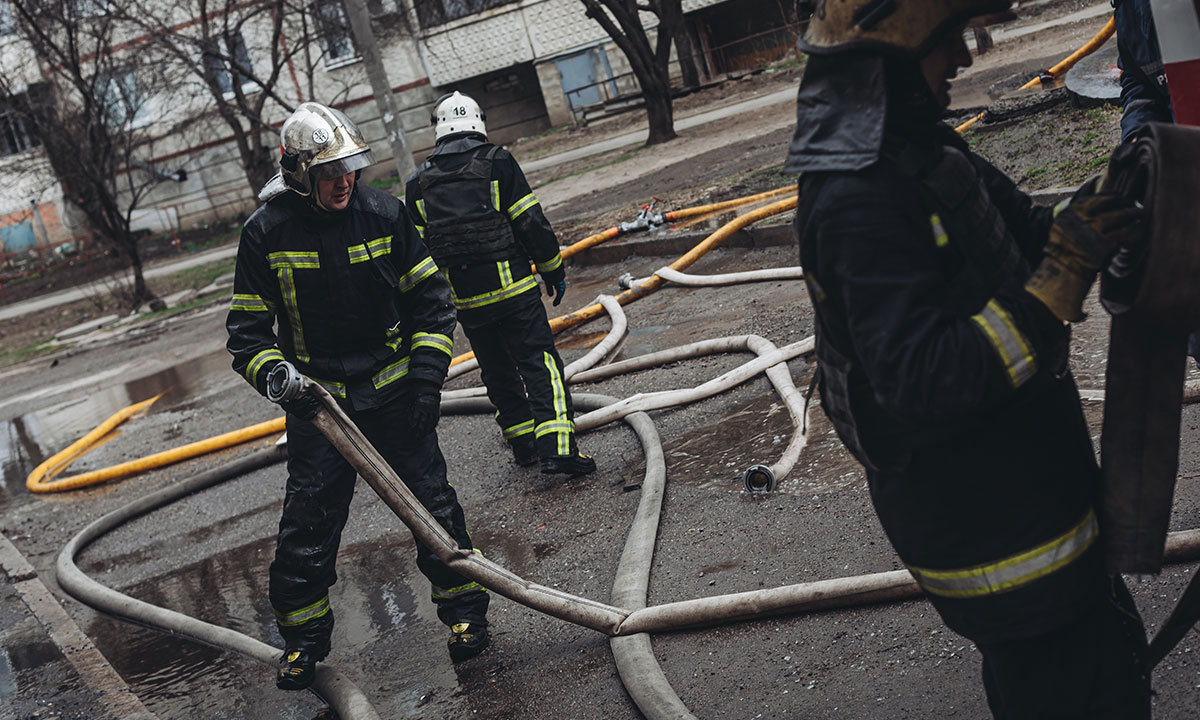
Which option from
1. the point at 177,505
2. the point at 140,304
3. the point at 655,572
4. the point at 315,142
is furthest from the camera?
the point at 140,304

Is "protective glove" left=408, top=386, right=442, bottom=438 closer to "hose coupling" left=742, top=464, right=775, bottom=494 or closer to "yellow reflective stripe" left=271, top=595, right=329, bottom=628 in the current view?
"yellow reflective stripe" left=271, top=595, right=329, bottom=628

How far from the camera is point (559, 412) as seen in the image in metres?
5.77

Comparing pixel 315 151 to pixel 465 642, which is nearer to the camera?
pixel 315 151

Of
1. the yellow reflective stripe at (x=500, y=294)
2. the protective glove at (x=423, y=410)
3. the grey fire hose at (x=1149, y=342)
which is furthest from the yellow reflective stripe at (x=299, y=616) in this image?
the grey fire hose at (x=1149, y=342)

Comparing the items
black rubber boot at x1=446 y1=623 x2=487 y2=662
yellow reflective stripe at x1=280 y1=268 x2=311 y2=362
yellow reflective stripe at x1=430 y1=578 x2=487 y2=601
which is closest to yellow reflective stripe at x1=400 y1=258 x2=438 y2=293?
yellow reflective stripe at x1=280 y1=268 x2=311 y2=362

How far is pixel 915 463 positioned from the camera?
75.2 inches

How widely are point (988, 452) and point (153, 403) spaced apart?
10.2m

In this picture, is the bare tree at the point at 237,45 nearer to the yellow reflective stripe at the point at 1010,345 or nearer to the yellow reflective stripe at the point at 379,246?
the yellow reflective stripe at the point at 379,246

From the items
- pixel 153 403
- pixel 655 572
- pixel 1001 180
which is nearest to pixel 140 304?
pixel 153 403

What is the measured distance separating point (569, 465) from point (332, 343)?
73.5 inches

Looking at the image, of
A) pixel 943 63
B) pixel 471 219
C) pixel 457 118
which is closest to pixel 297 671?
pixel 471 219

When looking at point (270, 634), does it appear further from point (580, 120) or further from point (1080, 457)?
point (580, 120)

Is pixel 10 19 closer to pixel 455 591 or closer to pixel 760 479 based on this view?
pixel 455 591

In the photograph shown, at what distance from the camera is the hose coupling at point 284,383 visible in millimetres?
3654
